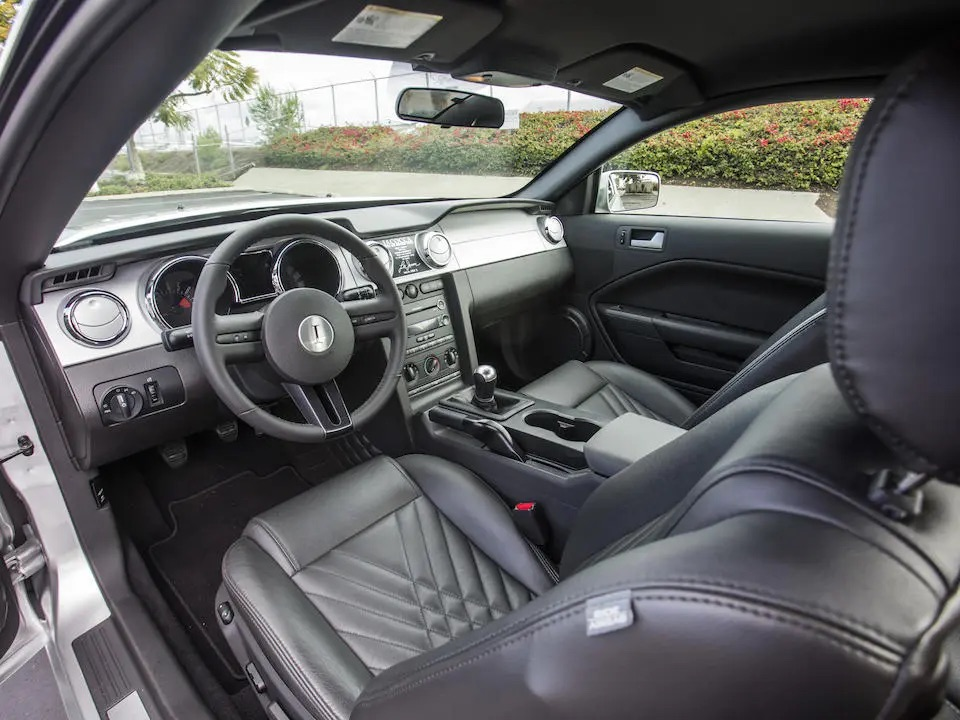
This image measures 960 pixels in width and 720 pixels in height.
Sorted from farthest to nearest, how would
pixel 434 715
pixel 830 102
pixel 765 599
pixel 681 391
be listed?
pixel 681 391
pixel 830 102
pixel 434 715
pixel 765 599

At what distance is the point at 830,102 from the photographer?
208 cm

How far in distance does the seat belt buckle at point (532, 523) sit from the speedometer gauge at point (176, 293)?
995 millimetres

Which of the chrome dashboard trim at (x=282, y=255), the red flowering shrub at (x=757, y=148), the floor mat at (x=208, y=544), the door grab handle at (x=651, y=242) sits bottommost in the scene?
the floor mat at (x=208, y=544)

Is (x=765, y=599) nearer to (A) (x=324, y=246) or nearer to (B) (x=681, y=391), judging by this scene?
(A) (x=324, y=246)

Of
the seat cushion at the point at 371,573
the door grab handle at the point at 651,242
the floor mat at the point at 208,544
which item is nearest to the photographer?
the seat cushion at the point at 371,573

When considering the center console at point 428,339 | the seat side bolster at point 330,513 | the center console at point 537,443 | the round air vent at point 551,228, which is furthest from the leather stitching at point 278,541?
the round air vent at point 551,228

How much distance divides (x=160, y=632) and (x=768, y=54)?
7.79ft

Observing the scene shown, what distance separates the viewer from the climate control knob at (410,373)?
2.12 metres

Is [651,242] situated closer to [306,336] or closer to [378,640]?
[306,336]

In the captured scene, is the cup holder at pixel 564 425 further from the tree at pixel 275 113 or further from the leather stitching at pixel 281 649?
the tree at pixel 275 113

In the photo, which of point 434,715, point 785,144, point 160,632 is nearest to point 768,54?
point 785,144

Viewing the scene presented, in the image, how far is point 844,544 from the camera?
20.6 inches

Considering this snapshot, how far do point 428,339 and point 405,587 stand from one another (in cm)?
98

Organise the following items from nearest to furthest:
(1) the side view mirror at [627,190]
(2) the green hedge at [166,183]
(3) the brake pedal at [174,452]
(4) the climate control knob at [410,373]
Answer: (2) the green hedge at [166,183], (3) the brake pedal at [174,452], (4) the climate control knob at [410,373], (1) the side view mirror at [627,190]
